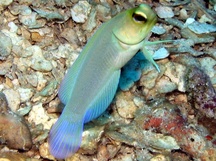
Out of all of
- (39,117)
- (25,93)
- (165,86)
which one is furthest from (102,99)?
(165,86)

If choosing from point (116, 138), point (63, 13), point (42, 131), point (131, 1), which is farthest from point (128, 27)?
point (131, 1)

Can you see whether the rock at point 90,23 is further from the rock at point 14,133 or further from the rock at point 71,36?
the rock at point 14,133

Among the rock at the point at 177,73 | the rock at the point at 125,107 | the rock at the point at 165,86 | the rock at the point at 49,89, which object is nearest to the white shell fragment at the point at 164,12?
the rock at the point at 177,73

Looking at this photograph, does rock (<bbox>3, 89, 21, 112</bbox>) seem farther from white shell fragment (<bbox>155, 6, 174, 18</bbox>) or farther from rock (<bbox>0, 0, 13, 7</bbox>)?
white shell fragment (<bbox>155, 6, 174, 18</bbox>)

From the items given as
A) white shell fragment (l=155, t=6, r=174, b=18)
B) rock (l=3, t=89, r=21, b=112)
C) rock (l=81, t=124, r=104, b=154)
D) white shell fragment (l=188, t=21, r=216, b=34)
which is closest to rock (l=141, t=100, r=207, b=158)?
rock (l=81, t=124, r=104, b=154)

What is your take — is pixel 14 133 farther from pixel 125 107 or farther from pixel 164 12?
pixel 164 12
